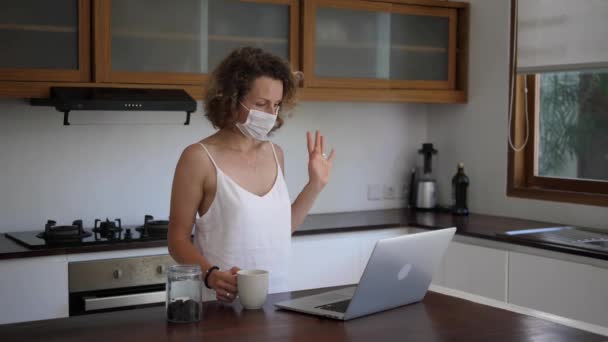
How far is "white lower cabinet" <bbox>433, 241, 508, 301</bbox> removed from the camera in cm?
352

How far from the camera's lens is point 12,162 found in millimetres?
3559

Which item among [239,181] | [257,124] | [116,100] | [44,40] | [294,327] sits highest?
[44,40]

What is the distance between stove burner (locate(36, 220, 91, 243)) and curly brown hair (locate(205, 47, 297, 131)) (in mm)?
1191

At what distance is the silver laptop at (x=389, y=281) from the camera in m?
1.85

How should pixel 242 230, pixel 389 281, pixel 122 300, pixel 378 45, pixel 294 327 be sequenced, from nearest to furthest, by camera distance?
1. pixel 294 327
2. pixel 389 281
3. pixel 242 230
4. pixel 122 300
5. pixel 378 45

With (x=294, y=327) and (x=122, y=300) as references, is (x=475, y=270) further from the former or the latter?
(x=294, y=327)

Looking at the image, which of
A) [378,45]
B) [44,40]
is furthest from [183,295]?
[378,45]

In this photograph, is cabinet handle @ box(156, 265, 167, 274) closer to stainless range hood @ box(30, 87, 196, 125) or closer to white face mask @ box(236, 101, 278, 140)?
stainless range hood @ box(30, 87, 196, 125)

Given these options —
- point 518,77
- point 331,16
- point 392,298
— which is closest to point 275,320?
point 392,298

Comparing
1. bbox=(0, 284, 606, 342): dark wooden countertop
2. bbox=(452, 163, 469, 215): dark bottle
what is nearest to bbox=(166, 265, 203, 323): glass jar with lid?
bbox=(0, 284, 606, 342): dark wooden countertop

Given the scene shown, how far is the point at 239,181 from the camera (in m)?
2.37

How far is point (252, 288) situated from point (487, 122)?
2.66 m

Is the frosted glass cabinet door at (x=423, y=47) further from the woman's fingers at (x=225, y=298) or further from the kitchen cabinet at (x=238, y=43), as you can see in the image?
the woman's fingers at (x=225, y=298)

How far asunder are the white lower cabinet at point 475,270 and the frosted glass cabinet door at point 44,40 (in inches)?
74.3
